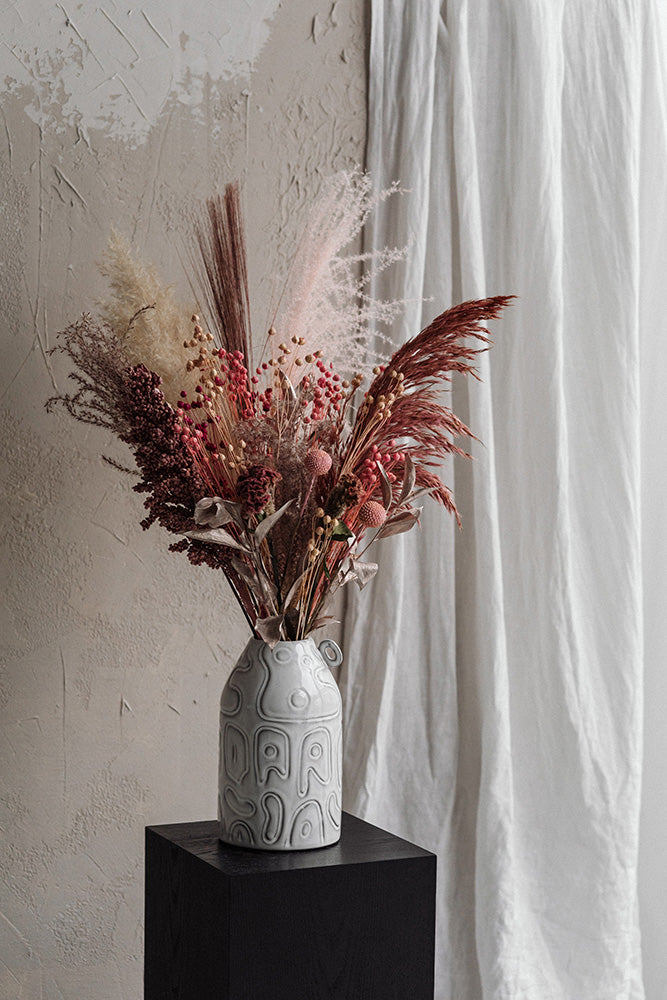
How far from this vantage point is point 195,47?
163cm

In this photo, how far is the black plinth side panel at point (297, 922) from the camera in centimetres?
116

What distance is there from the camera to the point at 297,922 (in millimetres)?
1182

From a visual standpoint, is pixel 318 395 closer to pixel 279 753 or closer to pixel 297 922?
pixel 279 753

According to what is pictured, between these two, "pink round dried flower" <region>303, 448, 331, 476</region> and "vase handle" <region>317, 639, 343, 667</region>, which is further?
"vase handle" <region>317, 639, 343, 667</region>

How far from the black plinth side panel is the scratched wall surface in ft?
1.04

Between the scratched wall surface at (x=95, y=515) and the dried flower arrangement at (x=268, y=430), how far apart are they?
0.26m

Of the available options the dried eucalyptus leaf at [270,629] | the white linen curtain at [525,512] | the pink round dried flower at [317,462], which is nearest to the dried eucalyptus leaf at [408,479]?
the pink round dried flower at [317,462]

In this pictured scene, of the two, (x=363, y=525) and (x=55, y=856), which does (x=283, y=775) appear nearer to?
(x=363, y=525)

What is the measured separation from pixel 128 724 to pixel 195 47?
103 cm

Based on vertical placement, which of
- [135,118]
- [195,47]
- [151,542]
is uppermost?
[195,47]

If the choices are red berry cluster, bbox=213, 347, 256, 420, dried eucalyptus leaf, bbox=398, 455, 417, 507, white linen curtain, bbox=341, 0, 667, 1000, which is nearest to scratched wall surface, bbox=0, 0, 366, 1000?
white linen curtain, bbox=341, 0, 667, 1000

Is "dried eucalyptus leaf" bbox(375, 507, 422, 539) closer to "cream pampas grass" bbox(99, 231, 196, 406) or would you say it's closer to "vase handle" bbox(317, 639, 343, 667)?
"vase handle" bbox(317, 639, 343, 667)

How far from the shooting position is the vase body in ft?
4.04

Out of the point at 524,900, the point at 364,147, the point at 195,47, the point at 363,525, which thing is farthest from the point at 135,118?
the point at 524,900
